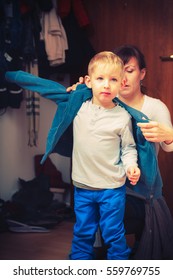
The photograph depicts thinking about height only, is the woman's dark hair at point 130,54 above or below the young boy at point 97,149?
above

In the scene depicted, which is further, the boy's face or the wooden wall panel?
the wooden wall panel

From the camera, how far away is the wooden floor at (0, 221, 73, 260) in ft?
3.23

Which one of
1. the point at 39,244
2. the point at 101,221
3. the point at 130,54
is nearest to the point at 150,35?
the point at 130,54

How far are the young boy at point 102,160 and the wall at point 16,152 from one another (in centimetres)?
27

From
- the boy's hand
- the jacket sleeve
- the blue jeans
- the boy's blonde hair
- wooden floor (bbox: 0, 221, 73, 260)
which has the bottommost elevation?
wooden floor (bbox: 0, 221, 73, 260)

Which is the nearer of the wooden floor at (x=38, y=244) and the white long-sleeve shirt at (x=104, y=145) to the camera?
the white long-sleeve shirt at (x=104, y=145)

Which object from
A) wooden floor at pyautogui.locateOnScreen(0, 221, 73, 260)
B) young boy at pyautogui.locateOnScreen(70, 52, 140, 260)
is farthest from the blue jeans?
wooden floor at pyautogui.locateOnScreen(0, 221, 73, 260)

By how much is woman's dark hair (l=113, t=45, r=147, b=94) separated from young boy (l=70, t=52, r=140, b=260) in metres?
0.09

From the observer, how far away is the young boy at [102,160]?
84cm

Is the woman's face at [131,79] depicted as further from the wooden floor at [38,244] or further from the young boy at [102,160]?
the wooden floor at [38,244]

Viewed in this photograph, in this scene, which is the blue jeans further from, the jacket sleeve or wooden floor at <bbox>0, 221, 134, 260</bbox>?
the jacket sleeve

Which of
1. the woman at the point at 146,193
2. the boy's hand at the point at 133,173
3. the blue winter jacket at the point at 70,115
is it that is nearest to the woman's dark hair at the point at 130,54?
the woman at the point at 146,193

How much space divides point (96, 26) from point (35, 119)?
333 millimetres
